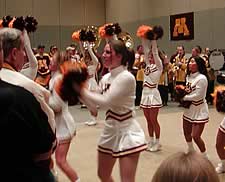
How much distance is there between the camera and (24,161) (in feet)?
6.88

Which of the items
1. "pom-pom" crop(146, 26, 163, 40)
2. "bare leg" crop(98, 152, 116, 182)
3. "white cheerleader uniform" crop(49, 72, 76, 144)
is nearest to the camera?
"bare leg" crop(98, 152, 116, 182)

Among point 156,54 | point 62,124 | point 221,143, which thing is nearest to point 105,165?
point 62,124

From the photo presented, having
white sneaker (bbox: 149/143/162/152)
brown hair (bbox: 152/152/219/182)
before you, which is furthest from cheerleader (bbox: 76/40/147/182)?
white sneaker (bbox: 149/143/162/152)

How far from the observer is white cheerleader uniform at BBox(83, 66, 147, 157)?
149 inches

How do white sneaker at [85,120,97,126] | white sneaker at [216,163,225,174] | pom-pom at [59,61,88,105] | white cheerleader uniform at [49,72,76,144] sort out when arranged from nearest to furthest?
1. pom-pom at [59,61,88,105]
2. white cheerleader uniform at [49,72,76,144]
3. white sneaker at [216,163,225,174]
4. white sneaker at [85,120,97,126]

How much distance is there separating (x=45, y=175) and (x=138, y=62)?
10402 millimetres

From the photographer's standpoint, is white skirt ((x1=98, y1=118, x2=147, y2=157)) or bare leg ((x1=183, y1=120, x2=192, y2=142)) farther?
bare leg ((x1=183, y1=120, x2=192, y2=142))

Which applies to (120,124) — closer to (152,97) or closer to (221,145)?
(221,145)

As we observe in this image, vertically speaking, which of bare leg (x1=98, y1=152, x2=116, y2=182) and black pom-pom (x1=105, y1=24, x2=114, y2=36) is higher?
black pom-pom (x1=105, y1=24, x2=114, y2=36)

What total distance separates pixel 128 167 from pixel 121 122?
0.39 metres

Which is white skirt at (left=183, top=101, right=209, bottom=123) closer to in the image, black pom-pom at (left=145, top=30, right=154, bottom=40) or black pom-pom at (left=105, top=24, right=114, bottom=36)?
black pom-pom at (left=145, top=30, right=154, bottom=40)

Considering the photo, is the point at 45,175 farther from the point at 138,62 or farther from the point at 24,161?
the point at 138,62

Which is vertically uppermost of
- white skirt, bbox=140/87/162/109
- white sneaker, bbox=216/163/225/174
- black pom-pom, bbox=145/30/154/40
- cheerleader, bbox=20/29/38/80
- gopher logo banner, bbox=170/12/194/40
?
gopher logo banner, bbox=170/12/194/40

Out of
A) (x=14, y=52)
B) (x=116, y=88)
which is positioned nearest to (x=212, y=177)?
(x=14, y=52)
